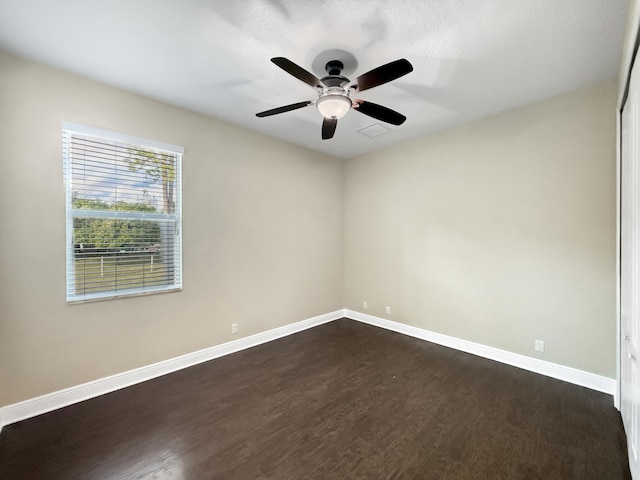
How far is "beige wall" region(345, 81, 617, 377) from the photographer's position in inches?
98.5

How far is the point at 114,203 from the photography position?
8.30 feet

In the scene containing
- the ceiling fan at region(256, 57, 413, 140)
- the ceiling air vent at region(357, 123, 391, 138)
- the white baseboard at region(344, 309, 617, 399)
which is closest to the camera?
the ceiling fan at region(256, 57, 413, 140)

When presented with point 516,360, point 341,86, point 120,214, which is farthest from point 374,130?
point 516,360

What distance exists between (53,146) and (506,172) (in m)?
4.37

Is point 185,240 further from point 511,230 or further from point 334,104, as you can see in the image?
point 511,230

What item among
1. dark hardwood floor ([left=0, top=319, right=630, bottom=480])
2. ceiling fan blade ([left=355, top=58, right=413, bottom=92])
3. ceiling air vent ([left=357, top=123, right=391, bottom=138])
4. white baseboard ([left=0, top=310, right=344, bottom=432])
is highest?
ceiling air vent ([left=357, top=123, right=391, bottom=138])

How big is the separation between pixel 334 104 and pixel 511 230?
7.95 feet

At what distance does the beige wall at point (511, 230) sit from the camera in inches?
98.5

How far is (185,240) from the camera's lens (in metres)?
2.97

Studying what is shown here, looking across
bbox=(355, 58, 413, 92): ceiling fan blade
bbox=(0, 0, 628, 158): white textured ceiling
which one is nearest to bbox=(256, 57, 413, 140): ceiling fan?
Result: bbox=(355, 58, 413, 92): ceiling fan blade

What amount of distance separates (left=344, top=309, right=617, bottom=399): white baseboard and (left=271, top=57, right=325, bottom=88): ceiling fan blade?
3332 millimetres

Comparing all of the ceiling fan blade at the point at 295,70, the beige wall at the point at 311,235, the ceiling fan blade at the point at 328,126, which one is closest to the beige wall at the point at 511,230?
the beige wall at the point at 311,235

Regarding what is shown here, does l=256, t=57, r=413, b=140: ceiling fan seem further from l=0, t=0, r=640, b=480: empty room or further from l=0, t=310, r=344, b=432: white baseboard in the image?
l=0, t=310, r=344, b=432: white baseboard

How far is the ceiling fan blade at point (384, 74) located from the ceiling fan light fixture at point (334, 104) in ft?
0.40
